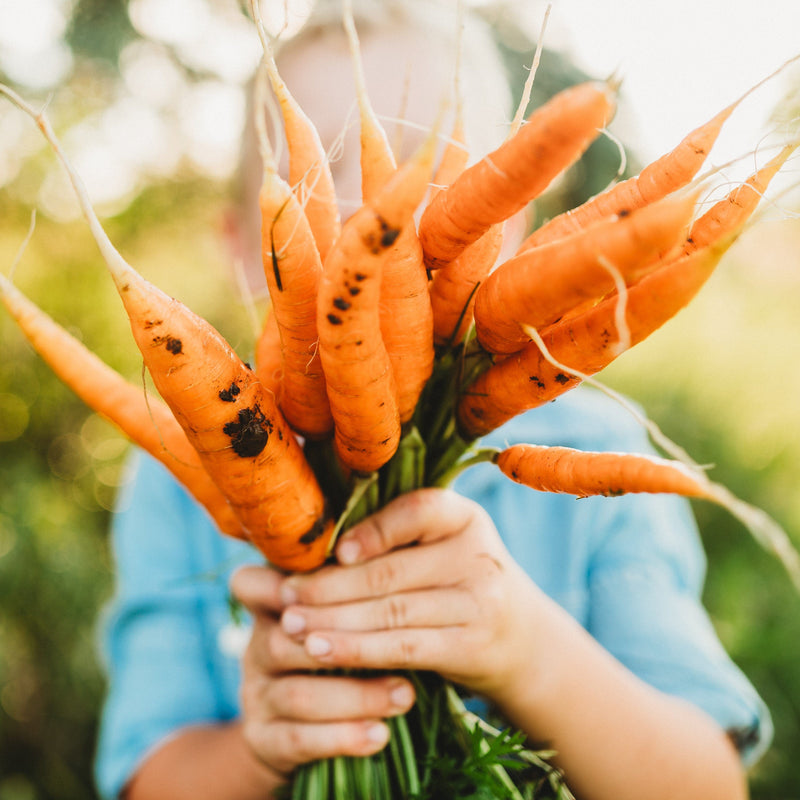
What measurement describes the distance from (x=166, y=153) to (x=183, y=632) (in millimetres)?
2986

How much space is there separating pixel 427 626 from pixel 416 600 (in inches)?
1.2

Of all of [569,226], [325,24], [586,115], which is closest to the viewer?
[586,115]

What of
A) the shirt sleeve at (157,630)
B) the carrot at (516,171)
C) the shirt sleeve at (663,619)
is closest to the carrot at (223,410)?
the carrot at (516,171)

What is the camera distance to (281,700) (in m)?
0.65

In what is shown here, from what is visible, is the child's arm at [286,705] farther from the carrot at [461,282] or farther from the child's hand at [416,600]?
the carrot at [461,282]

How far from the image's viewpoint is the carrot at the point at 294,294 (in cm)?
46

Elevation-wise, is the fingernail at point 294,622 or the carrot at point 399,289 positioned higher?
the carrot at point 399,289

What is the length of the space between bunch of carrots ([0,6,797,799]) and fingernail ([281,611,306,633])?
61 millimetres

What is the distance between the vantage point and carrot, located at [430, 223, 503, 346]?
0.54 metres

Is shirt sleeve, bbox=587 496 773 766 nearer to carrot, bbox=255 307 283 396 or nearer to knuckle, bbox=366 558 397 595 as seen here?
knuckle, bbox=366 558 397 595

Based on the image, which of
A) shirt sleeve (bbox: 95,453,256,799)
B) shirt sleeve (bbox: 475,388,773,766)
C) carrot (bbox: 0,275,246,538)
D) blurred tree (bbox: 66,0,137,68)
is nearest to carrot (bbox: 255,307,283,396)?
carrot (bbox: 0,275,246,538)

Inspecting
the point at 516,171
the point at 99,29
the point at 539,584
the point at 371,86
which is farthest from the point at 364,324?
the point at 99,29

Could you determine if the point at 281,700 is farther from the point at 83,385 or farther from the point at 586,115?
the point at 586,115

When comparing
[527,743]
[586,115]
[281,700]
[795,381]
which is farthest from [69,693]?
[795,381]
